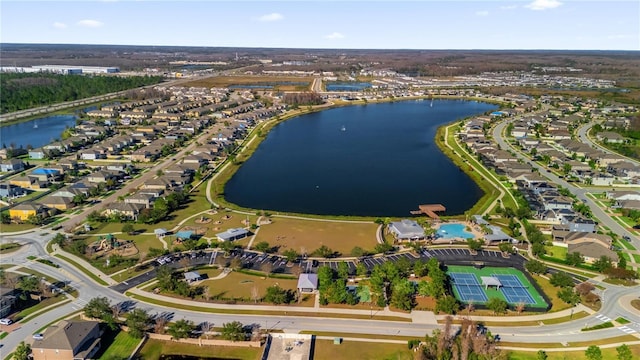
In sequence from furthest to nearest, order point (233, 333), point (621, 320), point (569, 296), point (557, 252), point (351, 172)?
point (351, 172) < point (557, 252) < point (569, 296) < point (621, 320) < point (233, 333)

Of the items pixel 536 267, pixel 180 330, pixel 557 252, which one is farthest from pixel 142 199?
pixel 557 252

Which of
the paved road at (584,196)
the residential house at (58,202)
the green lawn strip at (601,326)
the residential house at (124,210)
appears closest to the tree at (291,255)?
the residential house at (124,210)

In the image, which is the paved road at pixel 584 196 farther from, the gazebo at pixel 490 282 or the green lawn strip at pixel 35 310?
the green lawn strip at pixel 35 310

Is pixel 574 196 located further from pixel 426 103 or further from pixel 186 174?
pixel 426 103

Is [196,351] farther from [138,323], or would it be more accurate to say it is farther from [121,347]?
[121,347]

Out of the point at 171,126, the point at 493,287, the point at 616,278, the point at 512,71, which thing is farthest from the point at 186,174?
the point at 512,71

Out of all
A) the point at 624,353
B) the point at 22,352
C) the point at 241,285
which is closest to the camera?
the point at 624,353

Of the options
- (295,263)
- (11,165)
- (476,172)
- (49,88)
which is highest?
(49,88)

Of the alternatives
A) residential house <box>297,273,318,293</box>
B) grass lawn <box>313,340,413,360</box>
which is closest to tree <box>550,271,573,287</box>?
grass lawn <box>313,340,413,360</box>
